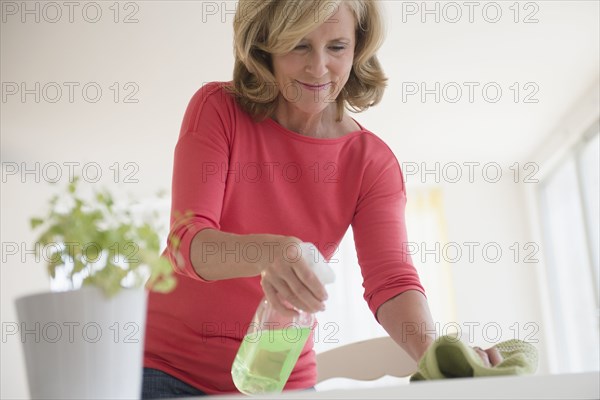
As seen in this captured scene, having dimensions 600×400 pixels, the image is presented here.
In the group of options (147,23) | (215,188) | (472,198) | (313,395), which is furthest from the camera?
(472,198)

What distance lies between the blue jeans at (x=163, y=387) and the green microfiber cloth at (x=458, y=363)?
492 mm

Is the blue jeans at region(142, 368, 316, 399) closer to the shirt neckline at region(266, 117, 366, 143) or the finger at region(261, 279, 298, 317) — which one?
the finger at region(261, 279, 298, 317)

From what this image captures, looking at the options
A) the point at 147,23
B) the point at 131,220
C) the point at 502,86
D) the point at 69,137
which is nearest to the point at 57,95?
the point at 69,137

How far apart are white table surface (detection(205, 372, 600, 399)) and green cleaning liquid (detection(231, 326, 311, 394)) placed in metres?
0.26

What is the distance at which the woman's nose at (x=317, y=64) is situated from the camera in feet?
4.03

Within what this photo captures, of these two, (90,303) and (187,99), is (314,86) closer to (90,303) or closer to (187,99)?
(90,303)

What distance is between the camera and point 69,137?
16.0 ft

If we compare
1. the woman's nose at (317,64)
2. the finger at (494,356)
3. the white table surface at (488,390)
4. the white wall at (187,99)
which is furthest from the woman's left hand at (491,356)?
the white wall at (187,99)

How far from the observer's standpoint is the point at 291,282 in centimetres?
76

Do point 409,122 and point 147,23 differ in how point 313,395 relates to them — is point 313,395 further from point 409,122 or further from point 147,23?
point 409,122

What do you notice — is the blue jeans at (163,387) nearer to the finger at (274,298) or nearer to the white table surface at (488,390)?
the finger at (274,298)

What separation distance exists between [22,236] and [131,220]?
16.3 ft

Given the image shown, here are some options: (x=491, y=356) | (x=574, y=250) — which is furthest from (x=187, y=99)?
(x=491, y=356)

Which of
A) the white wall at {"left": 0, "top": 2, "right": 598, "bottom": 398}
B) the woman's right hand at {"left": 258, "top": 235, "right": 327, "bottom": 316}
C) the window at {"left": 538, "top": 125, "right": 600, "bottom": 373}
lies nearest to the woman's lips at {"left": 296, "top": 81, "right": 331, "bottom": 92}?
the woman's right hand at {"left": 258, "top": 235, "right": 327, "bottom": 316}
